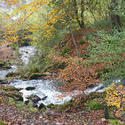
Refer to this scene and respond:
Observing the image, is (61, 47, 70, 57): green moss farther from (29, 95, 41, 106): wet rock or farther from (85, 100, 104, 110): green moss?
(85, 100, 104, 110): green moss

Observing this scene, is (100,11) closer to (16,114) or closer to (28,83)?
(28,83)

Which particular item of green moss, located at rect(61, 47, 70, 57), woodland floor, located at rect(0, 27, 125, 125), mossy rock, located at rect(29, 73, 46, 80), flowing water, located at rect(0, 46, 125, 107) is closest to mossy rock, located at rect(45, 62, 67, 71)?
green moss, located at rect(61, 47, 70, 57)

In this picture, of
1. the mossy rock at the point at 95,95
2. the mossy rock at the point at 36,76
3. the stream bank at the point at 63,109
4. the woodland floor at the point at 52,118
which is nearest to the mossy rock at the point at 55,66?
the mossy rock at the point at 36,76

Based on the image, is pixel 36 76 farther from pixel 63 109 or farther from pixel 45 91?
pixel 63 109

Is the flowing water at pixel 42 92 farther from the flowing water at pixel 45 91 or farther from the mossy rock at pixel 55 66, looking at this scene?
the mossy rock at pixel 55 66

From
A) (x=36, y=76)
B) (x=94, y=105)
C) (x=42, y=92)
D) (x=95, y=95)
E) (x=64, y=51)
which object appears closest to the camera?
(x=94, y=105)

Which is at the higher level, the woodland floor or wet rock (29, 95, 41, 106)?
the woodland floor

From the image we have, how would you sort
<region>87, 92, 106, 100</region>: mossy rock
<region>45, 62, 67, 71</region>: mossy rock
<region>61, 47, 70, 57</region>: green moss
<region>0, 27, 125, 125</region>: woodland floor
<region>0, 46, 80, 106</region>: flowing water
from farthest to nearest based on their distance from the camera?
1. <region>61, 47, 70, 57</region>: green moss
2. <region>45, 62, 67, 71</region>: mossy rock
3. <region>0, 46, 80, 106</region>: flowing water
4. <region>87, 92, 106, 100</region>: mossy rock
5. <region>0, 27, 125, 125</region>: woodland floor

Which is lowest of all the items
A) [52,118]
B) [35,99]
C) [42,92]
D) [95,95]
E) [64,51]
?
[42,92]

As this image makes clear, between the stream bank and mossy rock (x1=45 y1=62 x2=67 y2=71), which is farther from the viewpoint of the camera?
mossy rock (x1=45 y1=62 x2=67 y2=71)

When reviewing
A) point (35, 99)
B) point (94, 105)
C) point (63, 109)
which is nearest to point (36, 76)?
point (35, 99)

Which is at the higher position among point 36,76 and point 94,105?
point 94,105

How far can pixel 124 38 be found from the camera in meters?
6.79

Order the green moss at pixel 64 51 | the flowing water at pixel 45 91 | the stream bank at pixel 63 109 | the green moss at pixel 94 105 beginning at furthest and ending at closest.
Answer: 1. the green moss at pixel 64 51
2. the flowing water at pixel 45 91
3. the green moss at pixel 94 105
4. the stream bank at pixel 63 109
